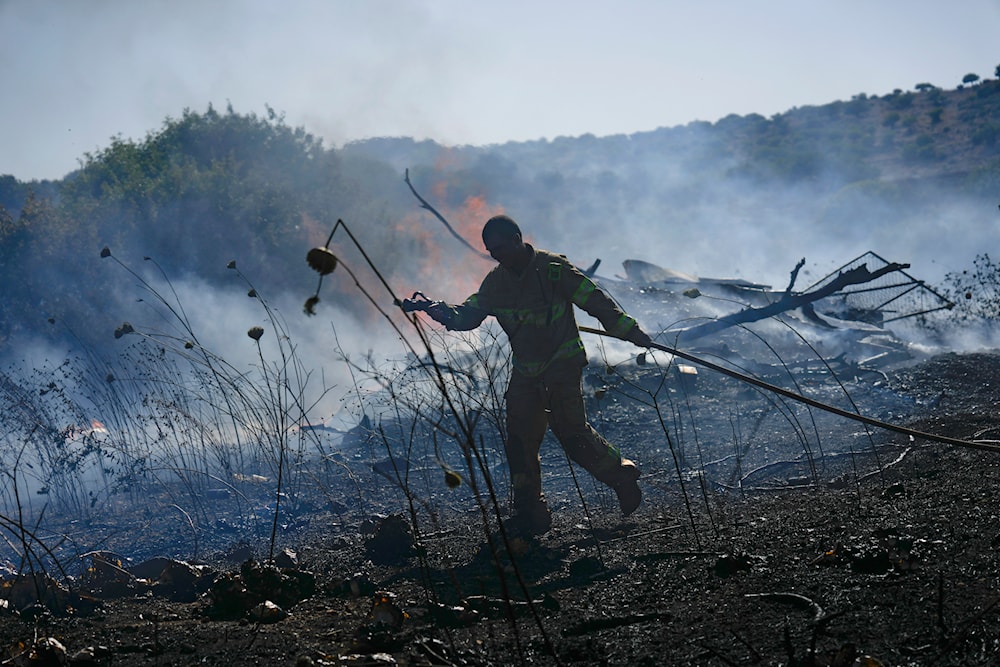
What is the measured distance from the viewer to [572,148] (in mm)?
71188

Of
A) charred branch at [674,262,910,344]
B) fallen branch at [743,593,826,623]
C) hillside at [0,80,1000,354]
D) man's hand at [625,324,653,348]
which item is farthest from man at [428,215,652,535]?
hillside at [0,80,1000,354]

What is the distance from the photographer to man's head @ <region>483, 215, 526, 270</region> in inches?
203

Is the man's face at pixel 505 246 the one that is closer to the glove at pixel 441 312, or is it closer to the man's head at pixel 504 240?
the man's head at pixel 504 240

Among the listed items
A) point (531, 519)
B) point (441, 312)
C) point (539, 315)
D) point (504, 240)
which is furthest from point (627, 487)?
point (504, 240)

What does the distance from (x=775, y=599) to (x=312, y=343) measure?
15832 mm

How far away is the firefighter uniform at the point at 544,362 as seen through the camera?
209 inches

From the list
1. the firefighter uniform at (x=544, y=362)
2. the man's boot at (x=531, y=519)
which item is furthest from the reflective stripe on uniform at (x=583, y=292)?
the man's boot at (x=531, y=519)

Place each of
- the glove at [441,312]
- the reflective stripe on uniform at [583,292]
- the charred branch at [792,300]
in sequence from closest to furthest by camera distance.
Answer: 1. the glove at [441,312]
2. the reflective stripe on uniform at [583,292]
3. the charred branch at [792,300]

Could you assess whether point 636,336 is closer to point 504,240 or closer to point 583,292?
point 583,292

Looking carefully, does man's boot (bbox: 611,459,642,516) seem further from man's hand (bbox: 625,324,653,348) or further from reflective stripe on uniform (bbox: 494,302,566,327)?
reflective stripe on uniform (bbox: 494,302,566,327)

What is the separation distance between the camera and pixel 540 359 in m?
5.34

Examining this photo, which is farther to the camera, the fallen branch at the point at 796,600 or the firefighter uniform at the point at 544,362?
the firefighter uniform at the point at 544,362

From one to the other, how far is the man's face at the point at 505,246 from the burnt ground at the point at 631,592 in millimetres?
1696

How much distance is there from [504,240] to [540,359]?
0.77m
